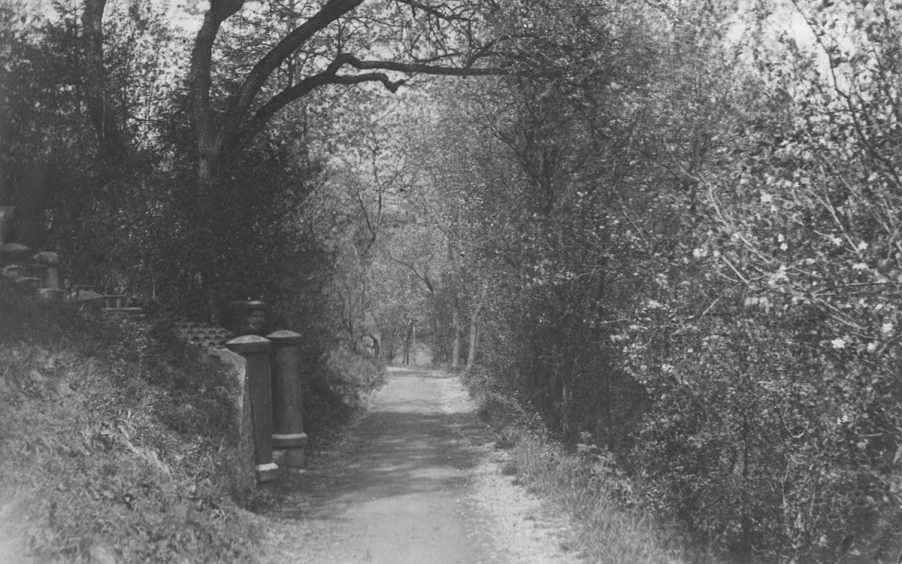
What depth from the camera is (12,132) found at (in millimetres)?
11867

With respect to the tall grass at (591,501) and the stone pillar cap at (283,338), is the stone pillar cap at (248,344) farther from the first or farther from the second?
the tall grass at (591,501)

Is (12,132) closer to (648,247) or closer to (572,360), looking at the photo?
(648,247)

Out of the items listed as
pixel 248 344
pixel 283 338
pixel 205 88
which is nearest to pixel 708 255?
pixel 248 344

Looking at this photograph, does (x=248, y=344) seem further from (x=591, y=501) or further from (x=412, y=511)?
(x=591, y=501)

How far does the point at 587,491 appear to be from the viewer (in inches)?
454

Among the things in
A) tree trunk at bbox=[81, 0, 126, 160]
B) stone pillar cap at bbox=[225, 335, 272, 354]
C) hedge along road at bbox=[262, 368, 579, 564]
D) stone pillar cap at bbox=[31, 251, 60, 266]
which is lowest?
hedge along road at bbox=[262, 368, 579, 564]

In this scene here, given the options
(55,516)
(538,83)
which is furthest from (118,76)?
(55,516)

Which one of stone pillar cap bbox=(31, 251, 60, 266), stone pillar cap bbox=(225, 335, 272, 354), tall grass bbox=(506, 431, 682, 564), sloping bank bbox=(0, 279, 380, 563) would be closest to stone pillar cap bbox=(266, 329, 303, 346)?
stone pillar cap bbox=(225, 335, 272, 354)

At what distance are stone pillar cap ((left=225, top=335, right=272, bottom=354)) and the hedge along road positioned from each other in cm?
180

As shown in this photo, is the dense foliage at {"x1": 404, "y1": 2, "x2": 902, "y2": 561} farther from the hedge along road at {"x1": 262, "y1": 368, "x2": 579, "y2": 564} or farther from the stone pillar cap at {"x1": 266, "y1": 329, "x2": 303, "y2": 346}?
the stone pillar cap at {"x1": 266, "y1": 329, "x2": 303, "y2": 346}

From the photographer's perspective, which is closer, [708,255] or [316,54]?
[708,255]

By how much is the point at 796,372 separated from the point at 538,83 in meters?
7.15

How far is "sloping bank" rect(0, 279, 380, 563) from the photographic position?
698 cm

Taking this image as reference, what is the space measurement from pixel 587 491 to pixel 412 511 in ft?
7.16
